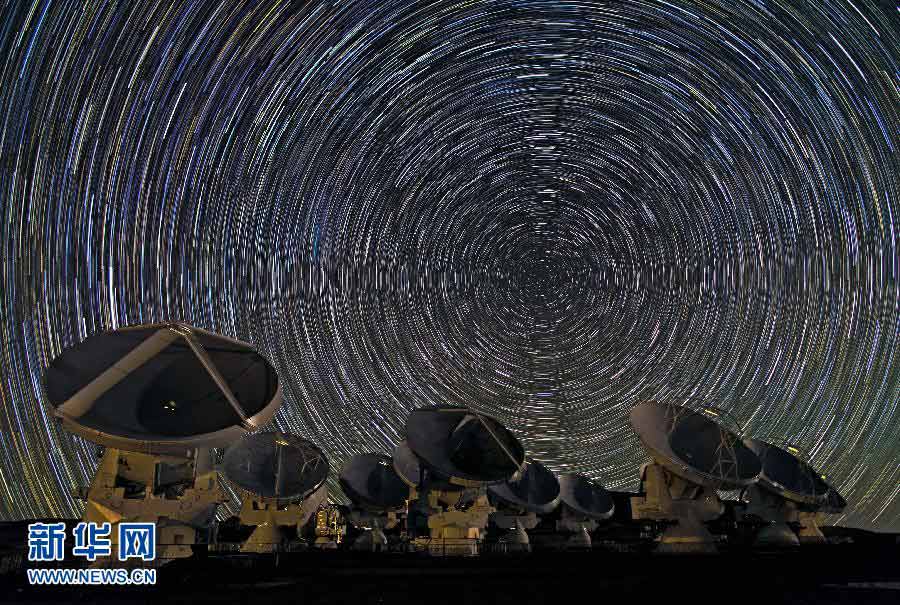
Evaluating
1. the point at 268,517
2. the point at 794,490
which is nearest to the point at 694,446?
the point at 794,490

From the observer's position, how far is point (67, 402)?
19.5m

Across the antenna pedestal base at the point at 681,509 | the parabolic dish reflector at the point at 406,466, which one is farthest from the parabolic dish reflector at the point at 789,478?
the parabolic dish reflector at the point at 406,466

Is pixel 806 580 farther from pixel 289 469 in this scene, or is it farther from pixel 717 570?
pixel 289 469

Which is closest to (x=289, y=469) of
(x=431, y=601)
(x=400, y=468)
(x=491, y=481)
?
(x=400, y=468)

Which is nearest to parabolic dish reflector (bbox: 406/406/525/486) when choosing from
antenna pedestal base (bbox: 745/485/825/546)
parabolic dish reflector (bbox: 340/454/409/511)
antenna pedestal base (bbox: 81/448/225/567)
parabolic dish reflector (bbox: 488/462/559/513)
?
parabolic dish reflector (bbox: 488/462/559/513)

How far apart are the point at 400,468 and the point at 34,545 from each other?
2333 centimetres

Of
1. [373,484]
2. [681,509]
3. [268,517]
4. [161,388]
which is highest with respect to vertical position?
[161,388]

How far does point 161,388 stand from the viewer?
71.6 feet

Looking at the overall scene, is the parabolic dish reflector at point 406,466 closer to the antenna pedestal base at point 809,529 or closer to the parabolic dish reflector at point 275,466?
the parabolic dish reflector at point 275,466

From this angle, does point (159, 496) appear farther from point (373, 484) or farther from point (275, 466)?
point (373, 484)

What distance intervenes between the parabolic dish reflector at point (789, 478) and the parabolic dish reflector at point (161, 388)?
2743cm

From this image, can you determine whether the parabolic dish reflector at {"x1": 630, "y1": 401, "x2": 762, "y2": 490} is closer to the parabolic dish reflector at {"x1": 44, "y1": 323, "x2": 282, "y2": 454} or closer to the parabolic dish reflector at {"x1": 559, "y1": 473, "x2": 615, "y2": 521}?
the parabolic dish reflector at {"x1": 559, "y1": 473, "x2": 615, "y2": 521}

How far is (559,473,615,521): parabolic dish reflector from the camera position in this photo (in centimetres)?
4612

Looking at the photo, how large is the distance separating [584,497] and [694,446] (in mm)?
17678
